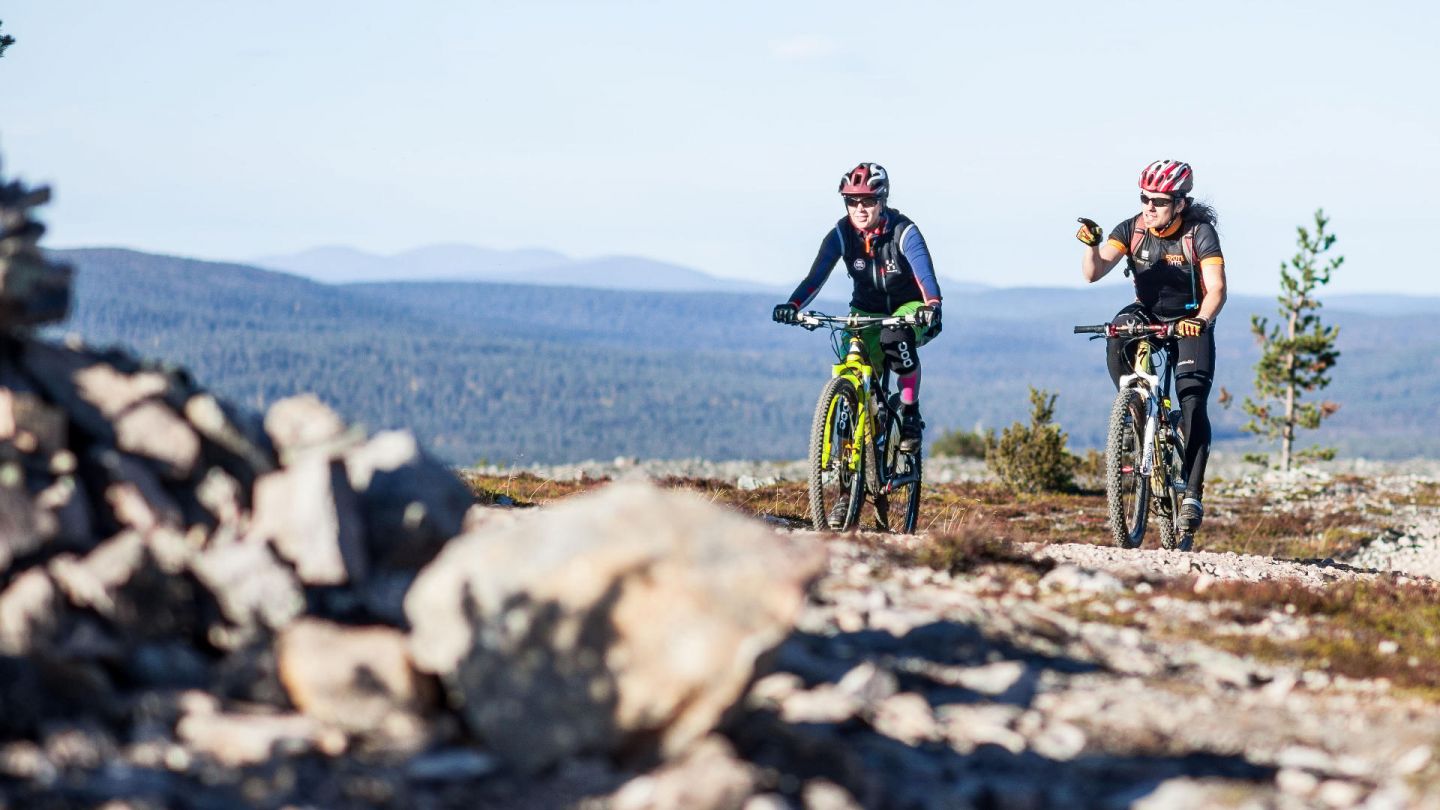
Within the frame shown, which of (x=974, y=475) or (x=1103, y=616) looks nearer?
(x=1103, y=616)

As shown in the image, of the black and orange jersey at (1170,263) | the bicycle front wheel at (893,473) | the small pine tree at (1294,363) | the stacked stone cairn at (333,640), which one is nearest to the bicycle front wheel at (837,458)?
the bicycle front wheel at (893,473)

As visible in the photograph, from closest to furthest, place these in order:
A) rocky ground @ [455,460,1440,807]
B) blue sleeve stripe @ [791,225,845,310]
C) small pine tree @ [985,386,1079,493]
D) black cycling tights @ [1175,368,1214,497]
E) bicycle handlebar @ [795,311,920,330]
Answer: rocky ground @ [455,460,1440,807] < bicycle handlebar @ [795,311,920,330] < blue sleeve stripe @ [791,225,845,310] < black cycling tights @ [1175,368,1214,497] < small pine tree @ [985,386,1079,493]

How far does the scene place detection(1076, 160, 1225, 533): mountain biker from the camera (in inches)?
494

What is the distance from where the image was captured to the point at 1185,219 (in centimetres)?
1275

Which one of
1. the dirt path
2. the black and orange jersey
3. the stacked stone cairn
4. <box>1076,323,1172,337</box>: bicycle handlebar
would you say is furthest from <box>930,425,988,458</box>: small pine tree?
the stacked stone cairn

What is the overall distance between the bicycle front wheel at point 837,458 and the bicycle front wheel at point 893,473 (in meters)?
0.35

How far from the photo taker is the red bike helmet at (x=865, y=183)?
1189 centimetres

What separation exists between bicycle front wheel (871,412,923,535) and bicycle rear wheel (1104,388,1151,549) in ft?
5.77

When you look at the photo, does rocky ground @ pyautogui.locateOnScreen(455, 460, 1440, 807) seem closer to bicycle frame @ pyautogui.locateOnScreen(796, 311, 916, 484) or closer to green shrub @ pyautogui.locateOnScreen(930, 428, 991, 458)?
bicycle frame @ pyautogui.locateOnScreen(796, 311, 916, 484)

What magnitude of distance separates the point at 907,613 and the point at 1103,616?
1.65 meters

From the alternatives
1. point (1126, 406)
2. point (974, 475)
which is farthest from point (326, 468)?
point (974, 475)

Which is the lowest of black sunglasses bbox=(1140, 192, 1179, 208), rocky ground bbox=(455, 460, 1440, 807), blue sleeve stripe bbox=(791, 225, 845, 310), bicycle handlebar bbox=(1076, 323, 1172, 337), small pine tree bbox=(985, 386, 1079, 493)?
small pine tree bbox=(985, 386, 1079, 493)

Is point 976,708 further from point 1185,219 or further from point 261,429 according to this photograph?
point 1185,219

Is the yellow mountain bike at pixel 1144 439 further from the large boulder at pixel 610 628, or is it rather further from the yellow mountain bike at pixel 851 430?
the large boulder at pixel 610 628
